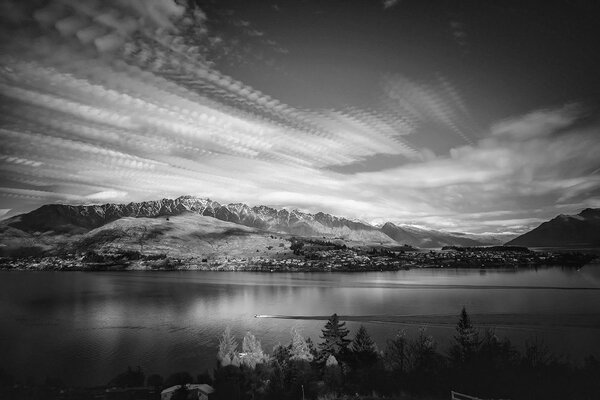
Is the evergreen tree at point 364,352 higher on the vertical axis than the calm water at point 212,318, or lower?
higher

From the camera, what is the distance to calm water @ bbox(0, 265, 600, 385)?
66188 millimetres

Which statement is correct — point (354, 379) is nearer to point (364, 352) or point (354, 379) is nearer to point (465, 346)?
point (364, 352)

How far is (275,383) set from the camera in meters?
47.5

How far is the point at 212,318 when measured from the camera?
342 ft

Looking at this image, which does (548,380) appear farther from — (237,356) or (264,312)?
(264,312)

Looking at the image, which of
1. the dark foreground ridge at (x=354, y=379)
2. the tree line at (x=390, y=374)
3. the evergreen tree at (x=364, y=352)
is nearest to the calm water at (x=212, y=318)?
the dark foreground ridge at (x=354, y=379)

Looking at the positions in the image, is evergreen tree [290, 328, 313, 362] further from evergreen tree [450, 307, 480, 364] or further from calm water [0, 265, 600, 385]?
evergreen tree [450, 307, 480, 364]

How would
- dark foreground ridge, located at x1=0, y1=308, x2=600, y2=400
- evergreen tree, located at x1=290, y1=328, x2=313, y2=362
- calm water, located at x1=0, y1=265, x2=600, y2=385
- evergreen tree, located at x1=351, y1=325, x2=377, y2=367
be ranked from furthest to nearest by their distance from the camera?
calm water, located at x1=0, y1=265, x2=600, y2=385
evergreen tree, located at x1=290, y1=328, x2=313, y2=362
evergreen tree, located at x1=351, y1=325, x2=377, y2=367
dark foreground ridge, located at x1=0, y1=308, x2=600, y2=400

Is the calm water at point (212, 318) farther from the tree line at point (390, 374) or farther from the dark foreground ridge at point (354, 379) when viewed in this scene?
the tree line at point (390, 374)

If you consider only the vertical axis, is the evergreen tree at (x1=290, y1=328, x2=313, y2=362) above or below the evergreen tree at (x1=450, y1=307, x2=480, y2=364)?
below

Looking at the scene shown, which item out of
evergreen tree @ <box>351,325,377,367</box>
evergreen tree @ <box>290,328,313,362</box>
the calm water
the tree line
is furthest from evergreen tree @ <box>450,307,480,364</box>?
evergreen tree @ <box>290,328,313,362</box>

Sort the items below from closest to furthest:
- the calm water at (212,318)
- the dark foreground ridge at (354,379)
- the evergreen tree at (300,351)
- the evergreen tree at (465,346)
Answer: the dark foreground ridge at (354,379)
the evergreen tree at (465,346)
the evergreen tree at (300,351)
the calm water at (212,318)

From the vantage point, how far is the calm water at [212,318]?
217ft

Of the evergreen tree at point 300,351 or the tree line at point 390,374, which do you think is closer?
the tree line at point 390,374
